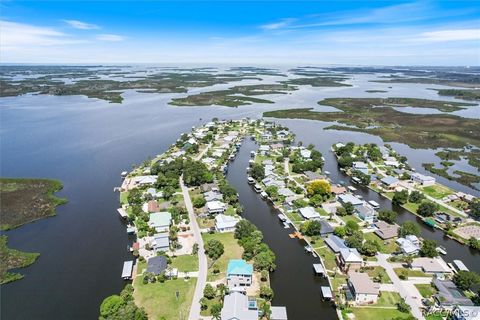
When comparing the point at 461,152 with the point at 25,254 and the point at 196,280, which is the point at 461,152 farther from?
the point at 25,254

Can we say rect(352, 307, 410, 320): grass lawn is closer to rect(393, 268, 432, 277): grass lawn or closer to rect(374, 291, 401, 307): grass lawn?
rect(374, 291, 401, 307): grass lawn

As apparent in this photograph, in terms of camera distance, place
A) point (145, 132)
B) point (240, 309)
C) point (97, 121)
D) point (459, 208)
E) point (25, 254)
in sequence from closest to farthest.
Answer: point (240, 309)
point (25, 254)
point (459, 208)
point (145, 132)
point (97, 121)

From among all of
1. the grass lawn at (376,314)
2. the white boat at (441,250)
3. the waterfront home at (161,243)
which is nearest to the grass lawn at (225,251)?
the waterfront home at (161,243)

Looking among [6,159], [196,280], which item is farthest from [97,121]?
[196,280]

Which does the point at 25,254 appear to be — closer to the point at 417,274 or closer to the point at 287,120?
the point at 417,274

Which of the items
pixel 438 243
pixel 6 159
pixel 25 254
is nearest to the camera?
pixel 25 254

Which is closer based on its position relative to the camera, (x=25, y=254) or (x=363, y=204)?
(x=25, y=254)

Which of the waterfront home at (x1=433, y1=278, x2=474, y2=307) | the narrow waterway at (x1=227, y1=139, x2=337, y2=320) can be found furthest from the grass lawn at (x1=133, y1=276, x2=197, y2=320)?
the waterfront home at (x1=433, y1=278, x2=474, y2=307)

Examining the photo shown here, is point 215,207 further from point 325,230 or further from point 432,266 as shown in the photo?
point 432,266
